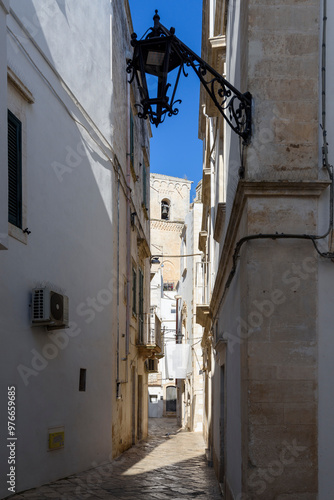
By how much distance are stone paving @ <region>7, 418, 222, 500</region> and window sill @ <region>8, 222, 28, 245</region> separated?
3.01 metres

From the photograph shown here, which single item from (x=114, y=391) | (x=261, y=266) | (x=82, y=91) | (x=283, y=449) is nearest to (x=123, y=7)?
(x=82, y=91)

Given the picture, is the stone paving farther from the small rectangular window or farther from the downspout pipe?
the downspout pipe

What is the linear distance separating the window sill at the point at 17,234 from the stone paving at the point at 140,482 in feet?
9.87

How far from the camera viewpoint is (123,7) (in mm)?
16234

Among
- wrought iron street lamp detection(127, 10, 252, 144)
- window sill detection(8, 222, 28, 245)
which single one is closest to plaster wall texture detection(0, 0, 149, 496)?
window sill detection(8, 222, 28, 245)

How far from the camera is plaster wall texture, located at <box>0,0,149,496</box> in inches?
320

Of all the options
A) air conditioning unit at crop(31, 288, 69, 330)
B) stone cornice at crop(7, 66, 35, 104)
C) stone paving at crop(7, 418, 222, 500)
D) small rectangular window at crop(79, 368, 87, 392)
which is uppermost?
stone cornice at crop(7, 66, 35, 104)

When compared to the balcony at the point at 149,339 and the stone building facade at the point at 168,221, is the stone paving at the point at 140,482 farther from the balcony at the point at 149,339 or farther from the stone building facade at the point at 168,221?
the stone building facade at the point at 168,221

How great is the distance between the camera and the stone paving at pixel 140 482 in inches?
329

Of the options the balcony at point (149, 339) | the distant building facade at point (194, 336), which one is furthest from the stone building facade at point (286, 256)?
the distant building facade at point (194, 336)

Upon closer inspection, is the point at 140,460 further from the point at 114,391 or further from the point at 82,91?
the point at 82,91

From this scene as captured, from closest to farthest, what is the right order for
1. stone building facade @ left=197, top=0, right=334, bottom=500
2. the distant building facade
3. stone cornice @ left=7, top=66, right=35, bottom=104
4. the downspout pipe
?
stone building facade @ left=197, top=0, right=334, bottom=500 → the downspout pipe → stone cornice @ left=7, top=66, right=35, bottom=104 → the distant building facade

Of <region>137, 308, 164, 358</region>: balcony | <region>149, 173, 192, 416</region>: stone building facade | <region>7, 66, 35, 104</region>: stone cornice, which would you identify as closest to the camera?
<region>7, 66, 35, 104</region>: stone cornice

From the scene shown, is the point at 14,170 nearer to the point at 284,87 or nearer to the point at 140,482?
the point at 284,87
